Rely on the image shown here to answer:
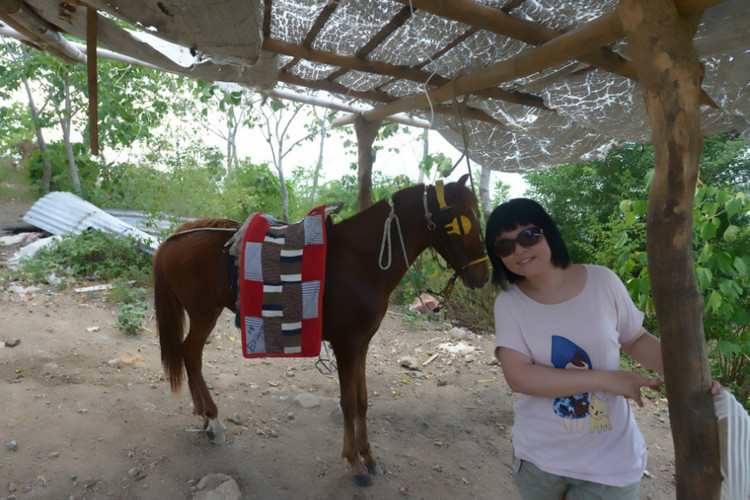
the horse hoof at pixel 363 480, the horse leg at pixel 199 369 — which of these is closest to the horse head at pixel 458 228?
the horse hoof at pixel 363 480

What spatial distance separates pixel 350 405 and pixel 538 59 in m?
2.14

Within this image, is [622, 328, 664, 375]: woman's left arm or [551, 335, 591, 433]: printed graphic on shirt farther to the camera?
[622, 328, 664, 375]: woman's left arm

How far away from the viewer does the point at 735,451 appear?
3.98ft

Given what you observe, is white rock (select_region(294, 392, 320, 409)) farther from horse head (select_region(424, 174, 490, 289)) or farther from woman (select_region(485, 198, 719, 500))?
woman (select_region(485, 198, 719, 500))

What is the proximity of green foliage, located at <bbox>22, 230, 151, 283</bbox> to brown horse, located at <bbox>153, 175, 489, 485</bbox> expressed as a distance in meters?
3.16

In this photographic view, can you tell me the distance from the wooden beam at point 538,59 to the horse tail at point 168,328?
2127 millimetres

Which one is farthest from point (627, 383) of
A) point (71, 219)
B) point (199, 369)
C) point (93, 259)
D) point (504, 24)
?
point (71, 219)

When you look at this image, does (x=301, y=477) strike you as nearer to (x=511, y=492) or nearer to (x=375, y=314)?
(x=375, y=314)

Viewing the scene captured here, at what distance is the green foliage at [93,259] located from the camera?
555 cm

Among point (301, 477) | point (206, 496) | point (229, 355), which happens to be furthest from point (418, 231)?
point (229, 355)

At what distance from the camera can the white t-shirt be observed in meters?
1.28

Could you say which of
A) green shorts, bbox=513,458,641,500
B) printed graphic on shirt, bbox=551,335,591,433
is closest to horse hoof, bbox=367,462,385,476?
green shorts, bbox=513,458,641,500

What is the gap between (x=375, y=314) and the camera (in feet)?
7.87

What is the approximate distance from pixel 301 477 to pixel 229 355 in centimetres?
204
